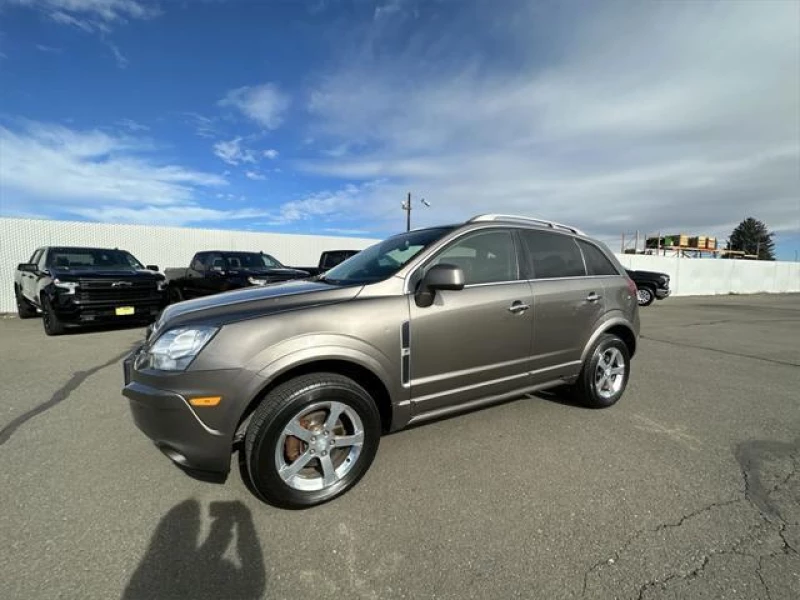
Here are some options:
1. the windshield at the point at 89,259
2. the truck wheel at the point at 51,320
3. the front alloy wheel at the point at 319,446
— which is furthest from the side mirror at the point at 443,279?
the windshield at the point at 89,259

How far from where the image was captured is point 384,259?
11.2ft

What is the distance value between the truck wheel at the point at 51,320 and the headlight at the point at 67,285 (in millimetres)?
422

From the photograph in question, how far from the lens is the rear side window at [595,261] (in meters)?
4.08

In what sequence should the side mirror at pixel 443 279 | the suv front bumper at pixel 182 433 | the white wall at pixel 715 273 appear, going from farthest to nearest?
the white wall at pixel 715 273 < the side mirror at pixel 443 279 < the suv front bumper at pixel 182 433

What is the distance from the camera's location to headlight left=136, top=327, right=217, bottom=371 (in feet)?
7.50

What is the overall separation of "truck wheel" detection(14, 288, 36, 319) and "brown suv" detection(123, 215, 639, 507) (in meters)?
10.9

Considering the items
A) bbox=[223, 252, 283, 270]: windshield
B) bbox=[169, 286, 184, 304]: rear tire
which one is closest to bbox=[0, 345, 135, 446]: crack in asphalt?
bbox=[223, 252, 283, 270]: windshield

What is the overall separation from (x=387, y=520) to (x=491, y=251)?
7.05ft

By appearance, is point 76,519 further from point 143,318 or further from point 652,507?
point 143,318

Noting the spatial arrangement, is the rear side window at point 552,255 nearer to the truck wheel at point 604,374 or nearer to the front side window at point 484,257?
the front side window at point 484,257

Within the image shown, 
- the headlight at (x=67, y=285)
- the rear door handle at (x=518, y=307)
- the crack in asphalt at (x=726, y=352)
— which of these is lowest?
the crack in asphalt at (x=726, y=352)

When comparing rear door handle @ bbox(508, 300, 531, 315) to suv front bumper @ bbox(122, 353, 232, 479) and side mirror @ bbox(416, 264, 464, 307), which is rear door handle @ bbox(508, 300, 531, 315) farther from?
suv front bumper @ bbox(122, 353, 232, 479)

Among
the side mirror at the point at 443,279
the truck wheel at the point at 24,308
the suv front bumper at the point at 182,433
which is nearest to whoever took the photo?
the suv front bumper at the point at 182,433

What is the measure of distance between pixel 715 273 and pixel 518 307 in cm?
3138
